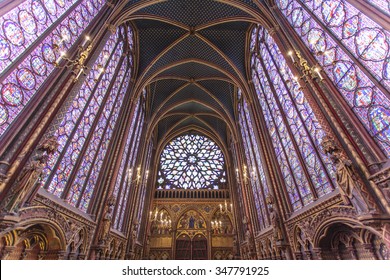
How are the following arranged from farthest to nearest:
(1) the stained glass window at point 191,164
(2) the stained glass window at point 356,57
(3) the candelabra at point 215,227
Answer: (1) the stained glass window at point 191,164 < (3) the candelabra at point 215,227 < (2) the stained glass window at point 356,57

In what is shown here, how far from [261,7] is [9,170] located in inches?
526

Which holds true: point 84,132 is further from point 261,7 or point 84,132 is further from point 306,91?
point 261,7

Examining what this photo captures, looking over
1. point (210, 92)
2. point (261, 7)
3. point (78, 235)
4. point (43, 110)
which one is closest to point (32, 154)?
point (43, 110)

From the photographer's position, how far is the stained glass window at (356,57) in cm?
537

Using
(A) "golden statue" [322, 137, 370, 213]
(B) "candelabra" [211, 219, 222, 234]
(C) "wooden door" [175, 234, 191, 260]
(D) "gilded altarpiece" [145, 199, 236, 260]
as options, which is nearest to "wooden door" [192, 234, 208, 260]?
(D) "gilded altarpiece" [145, 199, 236, 260]

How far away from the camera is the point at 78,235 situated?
8.30 metres

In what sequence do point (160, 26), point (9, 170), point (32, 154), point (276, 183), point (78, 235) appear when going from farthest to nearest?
1. point (160, 26)
2. point (276, 183)
3. point (78, 235)
4. point (32, 154)
5. point (9, 170)

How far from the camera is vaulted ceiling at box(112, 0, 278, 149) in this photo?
13281 millimetres

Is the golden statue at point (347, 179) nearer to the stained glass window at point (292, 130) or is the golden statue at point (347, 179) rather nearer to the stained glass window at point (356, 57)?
the stained glass window at point (356, 57)

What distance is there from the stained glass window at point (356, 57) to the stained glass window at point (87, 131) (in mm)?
8288

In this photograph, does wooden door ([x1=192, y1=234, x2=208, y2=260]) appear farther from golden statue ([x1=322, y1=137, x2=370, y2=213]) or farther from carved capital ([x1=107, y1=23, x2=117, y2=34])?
carved capital ([x1=107, y1=23, x2=117, y2=34])

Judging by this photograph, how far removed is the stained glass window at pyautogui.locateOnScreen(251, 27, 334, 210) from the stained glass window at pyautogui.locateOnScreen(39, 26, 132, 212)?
8.50m

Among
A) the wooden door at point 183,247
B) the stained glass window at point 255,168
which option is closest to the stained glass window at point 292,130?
the stained glass window at point 255,168

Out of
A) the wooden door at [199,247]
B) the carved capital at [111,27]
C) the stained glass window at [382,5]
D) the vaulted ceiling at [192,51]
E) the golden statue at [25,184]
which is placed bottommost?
the golden statue at [25,184]
